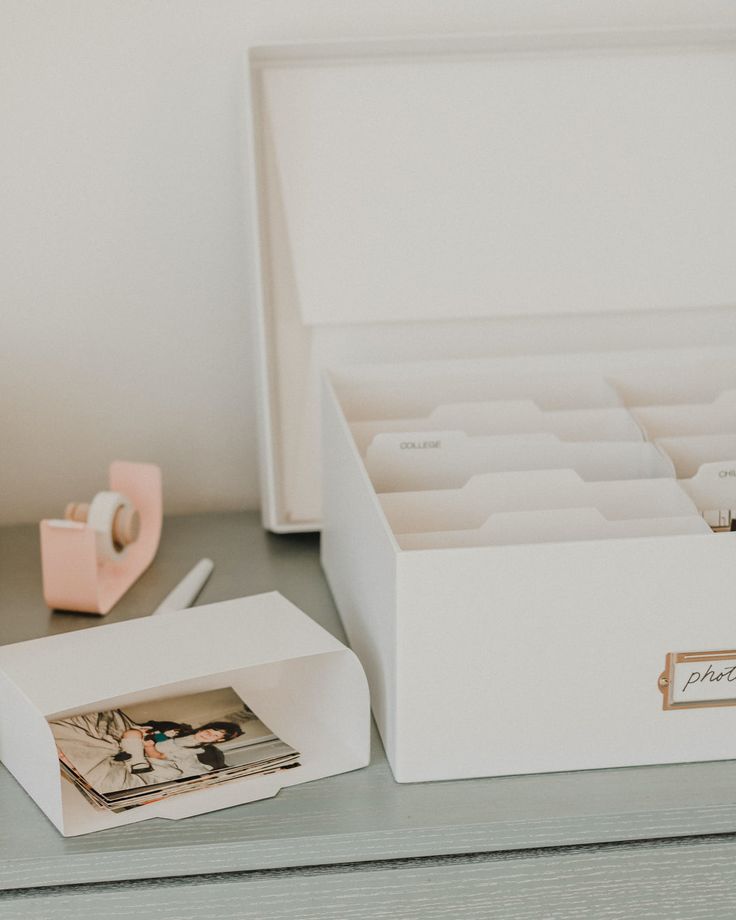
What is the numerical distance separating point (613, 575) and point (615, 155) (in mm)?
565

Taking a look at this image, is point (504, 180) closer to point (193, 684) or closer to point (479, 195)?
point (479, 195)

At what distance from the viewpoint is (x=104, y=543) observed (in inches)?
38.2

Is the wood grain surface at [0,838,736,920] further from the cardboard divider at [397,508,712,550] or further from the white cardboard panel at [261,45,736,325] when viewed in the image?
the white cardboard panel at [261,45,736,325]

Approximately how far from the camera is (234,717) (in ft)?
2.55

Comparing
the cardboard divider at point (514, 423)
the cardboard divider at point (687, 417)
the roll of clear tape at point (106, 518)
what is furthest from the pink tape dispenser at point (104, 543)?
the cardboard divider at point (687, 417)

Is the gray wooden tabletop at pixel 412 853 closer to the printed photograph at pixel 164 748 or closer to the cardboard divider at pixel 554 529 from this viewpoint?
the printed photograph at pixel 164 748

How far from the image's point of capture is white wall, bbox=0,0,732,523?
105 centimetres

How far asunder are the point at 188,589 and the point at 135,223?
402 millimetres

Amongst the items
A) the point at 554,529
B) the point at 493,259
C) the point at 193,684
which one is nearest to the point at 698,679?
the point at 554,529

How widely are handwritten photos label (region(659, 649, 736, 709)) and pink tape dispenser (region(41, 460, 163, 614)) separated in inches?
19.3

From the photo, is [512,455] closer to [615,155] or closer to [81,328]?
[615,155]

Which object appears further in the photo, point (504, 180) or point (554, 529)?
point (504, 180)

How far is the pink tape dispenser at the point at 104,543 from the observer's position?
91cm

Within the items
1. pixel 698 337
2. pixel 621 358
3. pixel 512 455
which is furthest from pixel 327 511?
pixel 698 337
